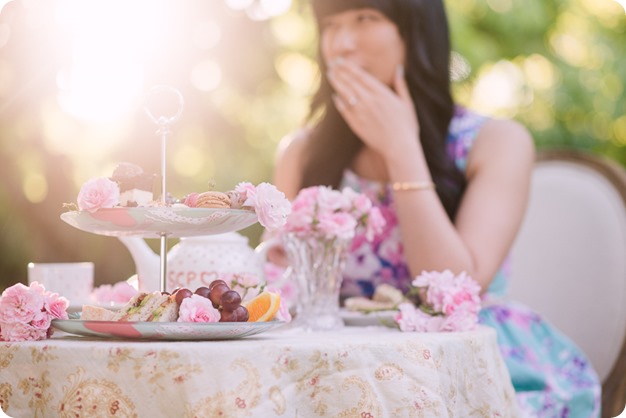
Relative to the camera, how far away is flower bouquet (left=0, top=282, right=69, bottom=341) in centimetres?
148

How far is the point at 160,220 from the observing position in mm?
1483

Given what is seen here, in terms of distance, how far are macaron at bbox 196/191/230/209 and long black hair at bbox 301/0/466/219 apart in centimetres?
118

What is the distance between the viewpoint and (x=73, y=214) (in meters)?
1.51

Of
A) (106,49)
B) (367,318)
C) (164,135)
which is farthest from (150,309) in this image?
(106,49)

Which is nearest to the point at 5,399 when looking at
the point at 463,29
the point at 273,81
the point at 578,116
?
the point at 273,81

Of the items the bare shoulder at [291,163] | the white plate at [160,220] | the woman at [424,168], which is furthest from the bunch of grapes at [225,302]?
the bare shoulder at [291,163]

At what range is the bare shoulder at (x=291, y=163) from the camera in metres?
3.09

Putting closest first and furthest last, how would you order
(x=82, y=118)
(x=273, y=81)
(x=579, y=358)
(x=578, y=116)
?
(x=579, y=358), (x=82, y=118), (x=273, y=81), (x=578, y=116)

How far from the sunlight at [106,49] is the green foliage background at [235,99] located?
138 mm

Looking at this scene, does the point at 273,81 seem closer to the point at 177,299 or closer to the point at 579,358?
the point at 579,358

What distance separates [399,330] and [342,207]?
290 mm

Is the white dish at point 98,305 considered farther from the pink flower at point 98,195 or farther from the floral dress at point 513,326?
the floral dress at point 513,326

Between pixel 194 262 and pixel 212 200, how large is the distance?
0.40m

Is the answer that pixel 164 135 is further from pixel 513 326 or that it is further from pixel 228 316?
pixel 513 326
